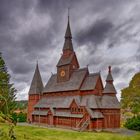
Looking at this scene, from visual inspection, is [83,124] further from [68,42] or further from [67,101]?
[68,42]

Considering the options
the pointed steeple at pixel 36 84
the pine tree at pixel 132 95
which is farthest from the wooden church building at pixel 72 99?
the pine tree at pixel 132 95

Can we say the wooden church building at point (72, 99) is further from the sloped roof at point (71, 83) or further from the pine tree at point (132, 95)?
the pine tree at point (132, 95)

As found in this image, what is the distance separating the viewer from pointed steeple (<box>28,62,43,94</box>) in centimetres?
6356

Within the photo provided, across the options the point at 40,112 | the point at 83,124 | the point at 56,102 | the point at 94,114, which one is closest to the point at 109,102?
the point at 94,114

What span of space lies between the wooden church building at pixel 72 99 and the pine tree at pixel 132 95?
12.3ft

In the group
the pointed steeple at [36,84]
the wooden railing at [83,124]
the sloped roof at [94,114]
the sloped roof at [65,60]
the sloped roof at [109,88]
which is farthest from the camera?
the pointed steeple at [36,84]

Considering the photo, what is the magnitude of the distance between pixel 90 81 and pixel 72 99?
210 inches

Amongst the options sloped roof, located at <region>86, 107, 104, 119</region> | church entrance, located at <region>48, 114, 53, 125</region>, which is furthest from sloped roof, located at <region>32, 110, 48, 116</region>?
sloped roof, located at <region>86, 107, 104, 119</region>

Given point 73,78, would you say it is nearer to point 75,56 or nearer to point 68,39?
point 75,56

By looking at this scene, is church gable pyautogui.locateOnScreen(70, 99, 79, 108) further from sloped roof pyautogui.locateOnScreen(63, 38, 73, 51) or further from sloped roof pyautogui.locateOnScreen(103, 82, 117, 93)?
sloped roof pyautogui.locateOnScreen(63, 38, 73, 51)

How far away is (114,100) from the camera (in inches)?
1870

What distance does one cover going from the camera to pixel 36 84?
6431cm

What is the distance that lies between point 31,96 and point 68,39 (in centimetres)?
1909

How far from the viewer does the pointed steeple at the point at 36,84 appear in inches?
2502
